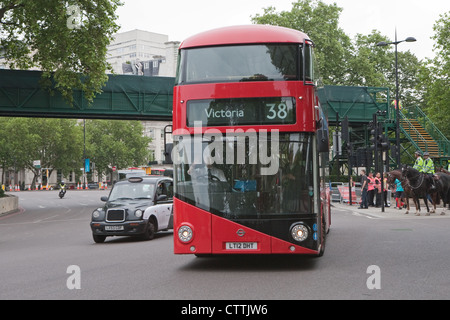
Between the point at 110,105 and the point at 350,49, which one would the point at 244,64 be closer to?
the point at 110,105

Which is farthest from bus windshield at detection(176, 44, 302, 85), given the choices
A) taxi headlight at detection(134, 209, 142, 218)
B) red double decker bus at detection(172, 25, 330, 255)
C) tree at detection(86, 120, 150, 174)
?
tree at detection(86, 120, 150, 174)

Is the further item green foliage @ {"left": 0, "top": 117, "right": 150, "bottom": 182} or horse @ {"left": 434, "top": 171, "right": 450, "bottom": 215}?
green foliage @ {"left": 0, "top": 117, "right": 150, "bottom": 182}

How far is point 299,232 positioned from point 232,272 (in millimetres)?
1188

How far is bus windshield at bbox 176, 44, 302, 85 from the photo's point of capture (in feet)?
32.2

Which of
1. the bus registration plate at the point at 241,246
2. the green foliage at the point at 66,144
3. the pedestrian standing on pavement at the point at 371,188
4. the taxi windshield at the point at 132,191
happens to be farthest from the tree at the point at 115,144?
the bus registration plate at the point at 241,246

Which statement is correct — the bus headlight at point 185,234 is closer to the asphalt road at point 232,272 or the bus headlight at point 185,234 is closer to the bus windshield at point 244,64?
Result: the asphalt road at point 232,272

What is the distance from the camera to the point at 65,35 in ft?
105

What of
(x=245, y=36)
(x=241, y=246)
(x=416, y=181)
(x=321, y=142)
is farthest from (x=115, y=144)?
(x=321, y=142)

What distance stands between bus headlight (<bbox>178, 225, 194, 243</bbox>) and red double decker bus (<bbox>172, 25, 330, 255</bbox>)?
2 cm

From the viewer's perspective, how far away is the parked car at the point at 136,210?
631 inches

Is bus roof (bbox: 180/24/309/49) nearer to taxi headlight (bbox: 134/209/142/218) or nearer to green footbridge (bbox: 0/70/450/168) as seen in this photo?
taxi headlight (bbox: 134/209/142/218)

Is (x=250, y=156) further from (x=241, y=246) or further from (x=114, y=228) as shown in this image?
(x=114, y=228)

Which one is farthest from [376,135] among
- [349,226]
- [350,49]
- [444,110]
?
[350,49]

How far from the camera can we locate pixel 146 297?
7.50 m
